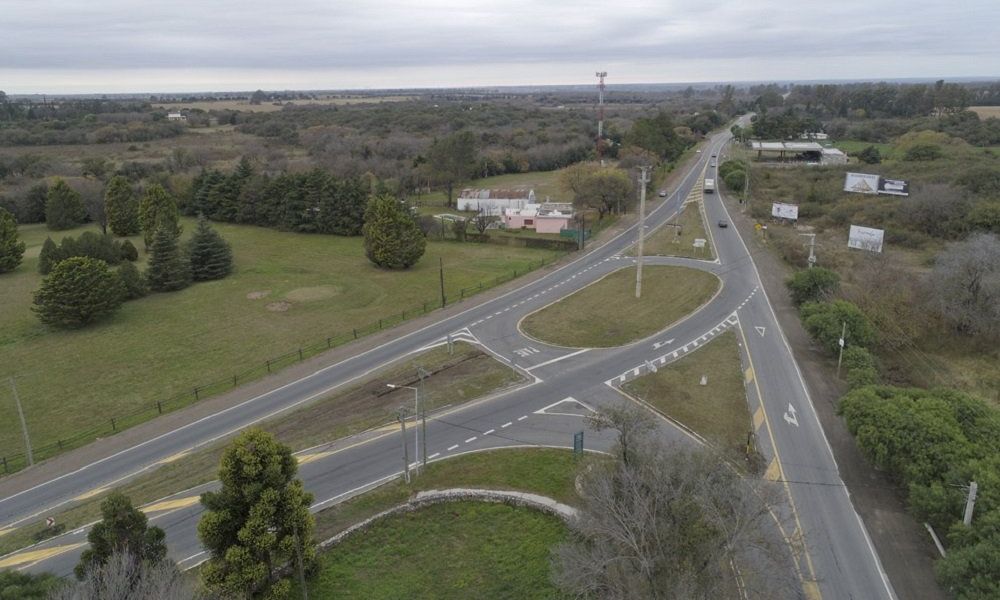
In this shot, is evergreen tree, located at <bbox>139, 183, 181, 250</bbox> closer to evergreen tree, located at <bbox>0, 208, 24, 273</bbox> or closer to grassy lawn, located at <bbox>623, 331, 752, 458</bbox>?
evergreen tree, located at <bbox>0, 208, 24, 273</bbox>

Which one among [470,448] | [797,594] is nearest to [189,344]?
[470,448]

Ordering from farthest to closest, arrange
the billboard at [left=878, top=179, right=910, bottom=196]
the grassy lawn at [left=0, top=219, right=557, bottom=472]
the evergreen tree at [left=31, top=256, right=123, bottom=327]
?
the billboard at [left=878, top=179, right=910, bottom=196], the evergreen tree at [left=31, top=256, right=123, bottom=327], the grassy lawn at [left=0, top=219, right=557, bottom=472]

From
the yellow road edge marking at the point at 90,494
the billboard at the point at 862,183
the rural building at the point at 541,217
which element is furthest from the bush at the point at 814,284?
the yellow road edge marking at the point at 90,494

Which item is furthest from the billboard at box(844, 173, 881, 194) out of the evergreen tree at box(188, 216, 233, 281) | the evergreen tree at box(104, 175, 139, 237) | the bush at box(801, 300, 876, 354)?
the evergreen tree at box(104, 175, 139, 237)

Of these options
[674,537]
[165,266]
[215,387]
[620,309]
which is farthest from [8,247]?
[674,537]

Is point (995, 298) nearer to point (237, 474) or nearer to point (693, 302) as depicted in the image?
point (693, 302)

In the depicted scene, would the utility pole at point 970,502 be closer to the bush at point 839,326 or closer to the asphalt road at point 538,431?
the asphalt road at point 538,431

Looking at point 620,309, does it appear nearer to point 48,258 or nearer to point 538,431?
point 538,431
